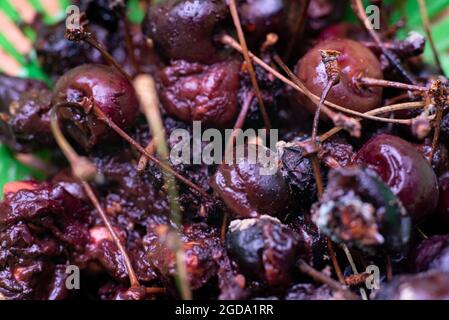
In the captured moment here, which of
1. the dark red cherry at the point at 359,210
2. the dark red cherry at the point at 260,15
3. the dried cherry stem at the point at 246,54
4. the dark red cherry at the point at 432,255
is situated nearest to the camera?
the dark red cherry at the point at 359,210

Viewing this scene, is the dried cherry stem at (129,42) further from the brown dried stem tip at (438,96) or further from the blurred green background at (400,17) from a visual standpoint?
the brown dried stem tip at (438,96)

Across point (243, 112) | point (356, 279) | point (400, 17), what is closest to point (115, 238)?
point (243, 112)

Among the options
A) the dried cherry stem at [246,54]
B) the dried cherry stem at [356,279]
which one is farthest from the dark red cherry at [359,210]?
the dried cherry stem at [246,54]

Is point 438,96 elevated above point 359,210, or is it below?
above

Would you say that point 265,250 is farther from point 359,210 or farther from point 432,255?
point 432,255

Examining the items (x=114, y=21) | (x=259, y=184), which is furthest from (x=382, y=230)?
(x=114, y=21)

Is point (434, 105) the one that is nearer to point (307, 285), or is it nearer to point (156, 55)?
point (307, 285)

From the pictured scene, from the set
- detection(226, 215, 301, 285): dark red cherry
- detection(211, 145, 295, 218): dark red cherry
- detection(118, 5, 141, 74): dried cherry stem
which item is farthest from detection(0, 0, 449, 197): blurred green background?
detection(226, 215, 301, 285): dark red cherry
